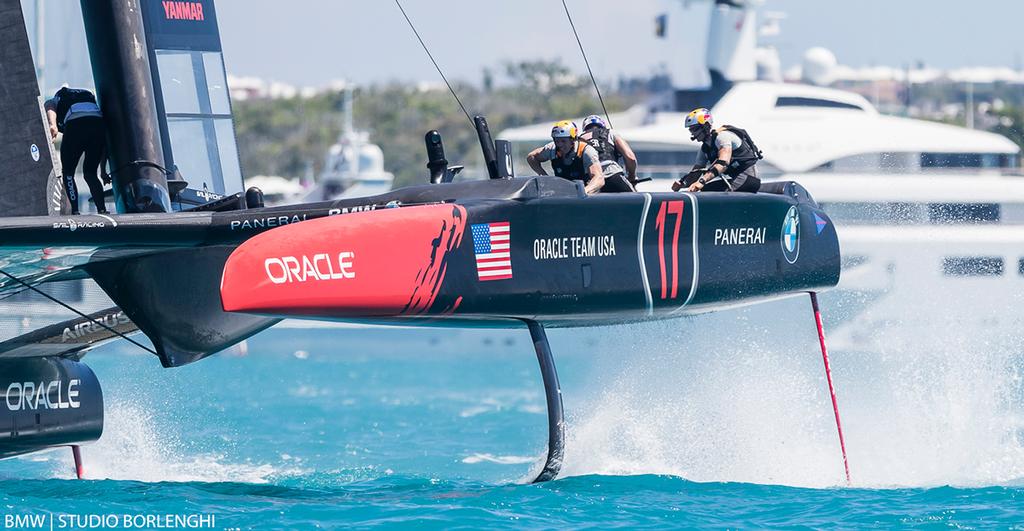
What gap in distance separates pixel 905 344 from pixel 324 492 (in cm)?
1437

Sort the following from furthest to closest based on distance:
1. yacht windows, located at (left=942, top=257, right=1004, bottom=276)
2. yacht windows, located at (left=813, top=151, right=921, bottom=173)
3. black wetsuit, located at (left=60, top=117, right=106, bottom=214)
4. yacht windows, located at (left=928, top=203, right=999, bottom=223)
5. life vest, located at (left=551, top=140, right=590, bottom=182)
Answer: yacht windows, located at (left=813, top=151, right=921, bottom=173)
yacht windows, located at (left=928, top=203, right=999, bottom=223)
yacht windows, located at (left=942, top=257, right=1004, bottom=276)
life vest, located at (left=551, top=140, right=590, bottom=182)
black wetsuit, located at (left=60, top=117, right=106, bottom=214)

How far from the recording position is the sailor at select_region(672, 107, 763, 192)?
25.1ft

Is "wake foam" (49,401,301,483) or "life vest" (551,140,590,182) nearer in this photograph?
"life vest" (551,140,590,182)

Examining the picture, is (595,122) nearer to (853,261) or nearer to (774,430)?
(774,430)

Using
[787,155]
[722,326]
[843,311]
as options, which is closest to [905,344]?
[843,311]

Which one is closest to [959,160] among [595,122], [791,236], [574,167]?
[791,236]

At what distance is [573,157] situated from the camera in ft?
24.0

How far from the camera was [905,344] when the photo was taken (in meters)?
19.8

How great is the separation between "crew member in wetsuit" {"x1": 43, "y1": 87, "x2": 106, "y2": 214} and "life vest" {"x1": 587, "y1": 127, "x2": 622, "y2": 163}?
252 cm

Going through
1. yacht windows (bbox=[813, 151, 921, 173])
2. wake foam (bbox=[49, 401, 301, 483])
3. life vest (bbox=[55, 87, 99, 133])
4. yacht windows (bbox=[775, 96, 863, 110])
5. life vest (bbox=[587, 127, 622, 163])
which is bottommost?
yacht windows (bbox=[813, 151, 921, 173])

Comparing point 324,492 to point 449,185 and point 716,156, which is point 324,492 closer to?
point 449,185

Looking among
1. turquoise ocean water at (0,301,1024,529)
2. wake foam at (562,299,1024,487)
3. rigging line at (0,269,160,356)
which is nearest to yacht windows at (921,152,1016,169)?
turquoise ocean water at (0,301,1024,529)

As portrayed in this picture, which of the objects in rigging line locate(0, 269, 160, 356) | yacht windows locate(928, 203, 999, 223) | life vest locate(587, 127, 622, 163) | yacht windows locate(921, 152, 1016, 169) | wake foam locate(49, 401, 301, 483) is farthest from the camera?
yacht windows locate(921, 152, 1016, 169)

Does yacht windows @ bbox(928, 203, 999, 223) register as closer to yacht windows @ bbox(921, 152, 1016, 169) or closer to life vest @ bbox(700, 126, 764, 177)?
yacht windows @ bbox(921, 152, 1016, 169)
